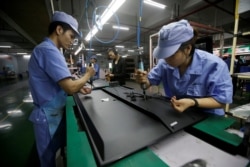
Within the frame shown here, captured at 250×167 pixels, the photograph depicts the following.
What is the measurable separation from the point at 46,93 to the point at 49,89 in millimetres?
37

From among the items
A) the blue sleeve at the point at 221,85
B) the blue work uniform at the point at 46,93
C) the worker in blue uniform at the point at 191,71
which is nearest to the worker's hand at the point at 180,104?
the worker in blue uniform at the point at 191,71

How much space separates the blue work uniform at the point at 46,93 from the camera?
0.94 m

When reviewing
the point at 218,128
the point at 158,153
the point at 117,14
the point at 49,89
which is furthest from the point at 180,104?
the point at 117,14

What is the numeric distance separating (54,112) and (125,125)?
66 cm

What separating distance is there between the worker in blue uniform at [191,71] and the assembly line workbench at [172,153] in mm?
196

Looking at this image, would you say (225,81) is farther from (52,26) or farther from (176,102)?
(52,26)

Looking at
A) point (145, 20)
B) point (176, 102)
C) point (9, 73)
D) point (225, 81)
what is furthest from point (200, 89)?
point (9, 73)

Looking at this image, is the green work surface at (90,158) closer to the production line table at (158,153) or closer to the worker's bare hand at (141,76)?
the production line table at (158,153)

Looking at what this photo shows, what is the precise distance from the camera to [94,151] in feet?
1.79

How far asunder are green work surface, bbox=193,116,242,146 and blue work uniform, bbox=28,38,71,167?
946 mm

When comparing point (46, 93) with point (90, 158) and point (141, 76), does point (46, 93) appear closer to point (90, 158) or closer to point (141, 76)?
point (90, 158)

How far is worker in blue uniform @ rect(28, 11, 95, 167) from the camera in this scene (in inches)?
37.4

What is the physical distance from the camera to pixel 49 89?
101cm

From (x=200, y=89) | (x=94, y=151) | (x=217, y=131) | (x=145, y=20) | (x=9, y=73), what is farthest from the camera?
(x=9, y=73)
